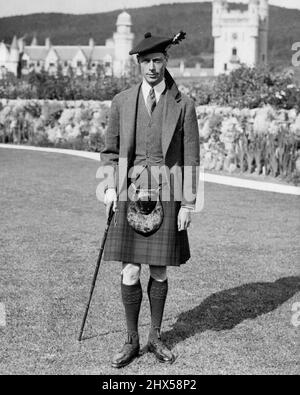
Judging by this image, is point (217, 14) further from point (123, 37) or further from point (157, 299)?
point (157, 299)

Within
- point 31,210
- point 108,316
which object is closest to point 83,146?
point 31,210

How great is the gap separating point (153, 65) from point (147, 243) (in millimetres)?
1031

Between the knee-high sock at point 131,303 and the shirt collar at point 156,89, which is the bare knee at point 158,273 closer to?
the knee-high sock at point 131,303

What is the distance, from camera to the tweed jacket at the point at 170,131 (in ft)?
15.0

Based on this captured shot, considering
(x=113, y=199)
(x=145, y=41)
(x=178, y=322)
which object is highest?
(x=145, y=41)

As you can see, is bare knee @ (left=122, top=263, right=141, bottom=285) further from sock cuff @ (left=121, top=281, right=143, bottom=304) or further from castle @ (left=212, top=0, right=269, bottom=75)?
castle @ (left=212, top=0, right=269, bottom=75)

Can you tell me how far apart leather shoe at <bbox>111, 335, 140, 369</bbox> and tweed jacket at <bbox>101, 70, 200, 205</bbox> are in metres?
0.88

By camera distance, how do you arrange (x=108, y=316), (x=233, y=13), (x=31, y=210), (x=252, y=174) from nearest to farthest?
(x=108, y=316), (x=31, y=210), (x=252, y=174), (x=233, y=13)

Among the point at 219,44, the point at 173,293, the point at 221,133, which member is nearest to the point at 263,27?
the point at 219,44

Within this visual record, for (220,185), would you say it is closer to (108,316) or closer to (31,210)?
(31,210)

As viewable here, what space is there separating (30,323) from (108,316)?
56 centimetres

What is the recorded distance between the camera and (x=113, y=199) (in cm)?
469

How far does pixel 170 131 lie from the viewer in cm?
A: 454

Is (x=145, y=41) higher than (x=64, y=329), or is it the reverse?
(x=145, y=41)
